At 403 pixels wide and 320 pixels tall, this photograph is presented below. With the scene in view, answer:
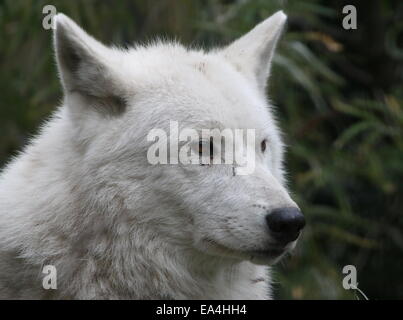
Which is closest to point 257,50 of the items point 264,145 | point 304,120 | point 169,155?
point 264,145

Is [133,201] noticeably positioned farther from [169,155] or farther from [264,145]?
[264,145]

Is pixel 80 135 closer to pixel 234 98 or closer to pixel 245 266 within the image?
pixel 234 98

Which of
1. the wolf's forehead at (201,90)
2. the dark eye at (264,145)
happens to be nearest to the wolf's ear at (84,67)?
the wolf's forehead at (201,90)

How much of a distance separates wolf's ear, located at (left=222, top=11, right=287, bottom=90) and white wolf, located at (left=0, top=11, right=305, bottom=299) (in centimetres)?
48

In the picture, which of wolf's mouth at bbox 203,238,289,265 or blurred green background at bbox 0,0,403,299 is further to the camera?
blurred green background at bbox 0,0,403,299

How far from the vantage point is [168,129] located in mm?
4512

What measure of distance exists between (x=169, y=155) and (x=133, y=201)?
32 cm

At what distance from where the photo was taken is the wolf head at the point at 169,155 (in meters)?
4.25

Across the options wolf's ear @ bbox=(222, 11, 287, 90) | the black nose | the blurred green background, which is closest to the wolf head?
the black nose

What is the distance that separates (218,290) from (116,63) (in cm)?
145

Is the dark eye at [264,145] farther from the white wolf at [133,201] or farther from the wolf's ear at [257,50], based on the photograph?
the wolf's ear at [257,50]

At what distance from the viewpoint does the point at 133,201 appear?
4379 millimetres

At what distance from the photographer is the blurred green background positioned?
31.1 feet

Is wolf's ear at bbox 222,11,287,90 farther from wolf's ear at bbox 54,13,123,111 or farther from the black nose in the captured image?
the black nose
